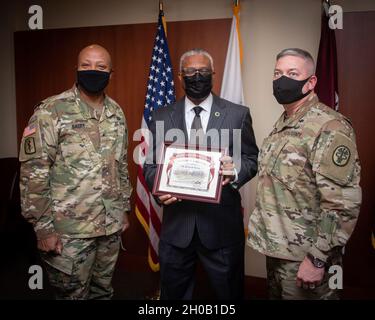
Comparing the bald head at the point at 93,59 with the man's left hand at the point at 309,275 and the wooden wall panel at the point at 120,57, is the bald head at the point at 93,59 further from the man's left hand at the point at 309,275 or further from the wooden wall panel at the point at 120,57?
the man's left hand at the point at 309,275

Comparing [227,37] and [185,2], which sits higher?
[185,2]

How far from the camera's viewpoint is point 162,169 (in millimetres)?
1830

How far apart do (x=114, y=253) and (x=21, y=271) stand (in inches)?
71.2

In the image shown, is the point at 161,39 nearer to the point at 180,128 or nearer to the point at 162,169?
the point at 180,128

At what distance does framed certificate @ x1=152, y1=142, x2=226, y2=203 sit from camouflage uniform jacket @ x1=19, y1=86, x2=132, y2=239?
1.40 feet

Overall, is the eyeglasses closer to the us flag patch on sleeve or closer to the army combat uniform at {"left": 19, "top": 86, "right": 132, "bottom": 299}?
the army combat uniform at {"left": 19, "top": 86, "right": 132, "bottom": 299}

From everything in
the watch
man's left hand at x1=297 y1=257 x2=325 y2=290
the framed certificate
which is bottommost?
man's left hand at x1=297 y1=257 x2=325 y2=290

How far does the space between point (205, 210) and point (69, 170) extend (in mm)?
827

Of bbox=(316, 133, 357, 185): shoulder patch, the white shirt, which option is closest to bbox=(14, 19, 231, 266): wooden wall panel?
the white shirt

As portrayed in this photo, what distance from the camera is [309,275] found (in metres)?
1.55

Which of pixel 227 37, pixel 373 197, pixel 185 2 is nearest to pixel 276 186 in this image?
pixel 373 197

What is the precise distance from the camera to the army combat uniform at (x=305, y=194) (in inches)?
59.5

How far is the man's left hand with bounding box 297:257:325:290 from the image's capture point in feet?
5.06

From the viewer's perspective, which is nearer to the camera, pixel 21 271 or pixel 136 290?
pixel 136 290
